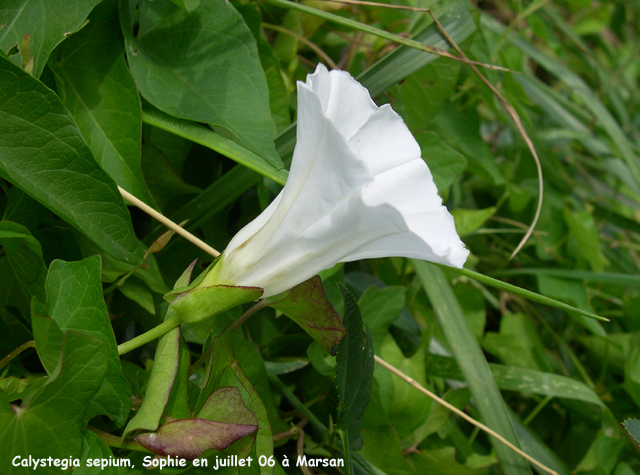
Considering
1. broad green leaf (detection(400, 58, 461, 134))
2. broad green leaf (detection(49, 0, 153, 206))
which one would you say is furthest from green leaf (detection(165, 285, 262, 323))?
broad green leaf (detection(400, 58, 461, 134))

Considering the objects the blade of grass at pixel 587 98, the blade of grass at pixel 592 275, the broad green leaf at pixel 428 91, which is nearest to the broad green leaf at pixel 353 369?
the broad green leaf at pixel 428 91

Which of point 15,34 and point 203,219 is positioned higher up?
point 15,34

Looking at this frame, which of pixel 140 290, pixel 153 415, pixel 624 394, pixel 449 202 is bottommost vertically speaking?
pixel 624 394

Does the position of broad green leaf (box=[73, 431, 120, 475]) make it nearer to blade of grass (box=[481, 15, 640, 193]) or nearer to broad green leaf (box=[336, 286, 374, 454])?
broad green leaf (box=[336, 286, 374, 454])

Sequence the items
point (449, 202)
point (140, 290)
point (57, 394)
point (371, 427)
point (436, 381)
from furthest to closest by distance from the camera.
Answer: point (449, 202) < point (436, 381) < point (371, 427) < point (140, 290) < point (57, 394)

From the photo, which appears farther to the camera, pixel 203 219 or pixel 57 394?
pixel 203 219

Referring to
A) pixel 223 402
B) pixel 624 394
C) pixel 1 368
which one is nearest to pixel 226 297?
pixel 223 402

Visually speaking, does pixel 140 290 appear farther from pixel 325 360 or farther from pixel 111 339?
pixel 325 360
